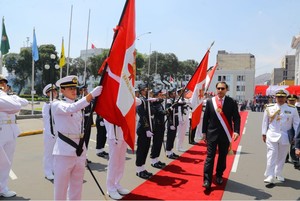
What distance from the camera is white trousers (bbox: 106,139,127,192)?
542cm

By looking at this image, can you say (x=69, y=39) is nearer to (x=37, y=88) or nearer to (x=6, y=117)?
(x=6, y=117)

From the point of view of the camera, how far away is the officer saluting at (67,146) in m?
3.99

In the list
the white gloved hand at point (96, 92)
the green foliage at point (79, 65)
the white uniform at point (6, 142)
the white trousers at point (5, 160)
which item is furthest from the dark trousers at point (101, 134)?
the green foliage at point (79, 65)

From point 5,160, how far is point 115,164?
1.87 metres

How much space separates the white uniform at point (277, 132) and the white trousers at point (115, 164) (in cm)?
311

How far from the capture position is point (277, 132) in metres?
6.30

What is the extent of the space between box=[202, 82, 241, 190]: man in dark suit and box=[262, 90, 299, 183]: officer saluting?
0.80 m

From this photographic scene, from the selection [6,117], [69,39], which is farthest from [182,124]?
[69,39]

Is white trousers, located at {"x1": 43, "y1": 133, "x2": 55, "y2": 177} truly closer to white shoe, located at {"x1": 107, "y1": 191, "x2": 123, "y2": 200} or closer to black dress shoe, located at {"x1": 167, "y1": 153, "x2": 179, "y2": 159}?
white shoe, located at {"x1": 107, "y1": 191, "x2": 123, "y2": 200}

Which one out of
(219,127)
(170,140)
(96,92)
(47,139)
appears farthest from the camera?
(170,140)

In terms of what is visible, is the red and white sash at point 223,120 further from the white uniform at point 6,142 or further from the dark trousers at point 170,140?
the white uniform at point 6,142

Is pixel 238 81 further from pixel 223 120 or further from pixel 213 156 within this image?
pixel 213 156

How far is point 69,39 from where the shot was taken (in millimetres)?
27734

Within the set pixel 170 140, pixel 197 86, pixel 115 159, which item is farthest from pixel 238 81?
pixel 115 159
